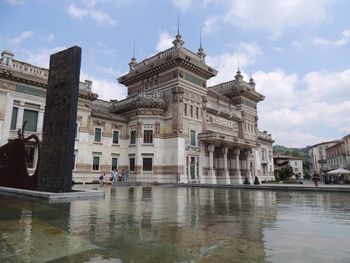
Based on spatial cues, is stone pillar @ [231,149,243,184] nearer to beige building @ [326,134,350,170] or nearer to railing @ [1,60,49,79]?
railing @ [1,60,49,79]

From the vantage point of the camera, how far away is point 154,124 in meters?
35.1

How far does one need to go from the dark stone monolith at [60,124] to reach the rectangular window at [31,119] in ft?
55.8

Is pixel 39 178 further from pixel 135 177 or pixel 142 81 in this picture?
pixel 142 81

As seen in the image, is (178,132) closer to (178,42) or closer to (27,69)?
(178,42)

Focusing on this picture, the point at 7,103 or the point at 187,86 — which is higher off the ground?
the point at 187,86

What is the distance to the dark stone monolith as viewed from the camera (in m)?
11.5

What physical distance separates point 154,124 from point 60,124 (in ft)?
75.6

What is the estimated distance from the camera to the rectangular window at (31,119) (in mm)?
27886

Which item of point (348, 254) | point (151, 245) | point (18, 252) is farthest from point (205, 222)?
point (18, 252)

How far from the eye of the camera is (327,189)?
18.3 metres

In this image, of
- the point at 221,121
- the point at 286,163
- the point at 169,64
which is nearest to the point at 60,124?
the point at 169,64

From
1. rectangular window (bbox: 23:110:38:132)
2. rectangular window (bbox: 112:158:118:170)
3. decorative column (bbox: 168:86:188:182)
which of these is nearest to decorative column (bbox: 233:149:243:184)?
decorative column (bbox: 168:86:188:182)

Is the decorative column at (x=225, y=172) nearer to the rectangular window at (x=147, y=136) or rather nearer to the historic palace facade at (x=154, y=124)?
the historic palace facade at (x=154, y=124)

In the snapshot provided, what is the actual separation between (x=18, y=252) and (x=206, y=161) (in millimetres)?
34360
